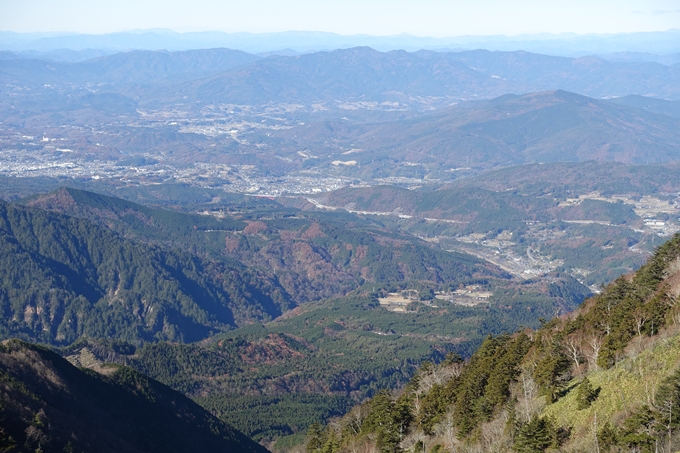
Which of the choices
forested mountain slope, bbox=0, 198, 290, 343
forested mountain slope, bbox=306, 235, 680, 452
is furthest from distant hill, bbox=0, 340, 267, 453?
forested mountain slope, bbox=0, 198, 290, 343

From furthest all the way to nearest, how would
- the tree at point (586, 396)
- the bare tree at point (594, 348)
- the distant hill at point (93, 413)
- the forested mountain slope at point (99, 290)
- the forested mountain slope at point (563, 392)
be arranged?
the forested mountain slope at point (99, 290)
the distant hill at point (93, 413)
the bare tree at point (594, 348)
the tree at point (586, 396)
the forested mountain slope at point (563, 392)

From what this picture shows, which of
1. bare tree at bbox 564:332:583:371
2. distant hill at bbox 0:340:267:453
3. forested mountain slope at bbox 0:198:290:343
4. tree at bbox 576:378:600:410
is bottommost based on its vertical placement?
forested mountain slope at bbox 0:198:290:343

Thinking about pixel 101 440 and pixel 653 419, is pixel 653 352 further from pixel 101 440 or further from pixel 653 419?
pixel 101 440

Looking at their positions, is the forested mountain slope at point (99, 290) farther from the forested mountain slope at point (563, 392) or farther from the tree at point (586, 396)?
the tree at point (586, 396)

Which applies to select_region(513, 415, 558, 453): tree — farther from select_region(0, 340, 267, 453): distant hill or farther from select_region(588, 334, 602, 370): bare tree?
select_region(0, 340, 267, 453): distant hill

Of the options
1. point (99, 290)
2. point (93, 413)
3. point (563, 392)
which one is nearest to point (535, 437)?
point (563, 392)

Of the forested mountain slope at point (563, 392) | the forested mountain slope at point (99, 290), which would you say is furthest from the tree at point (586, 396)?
the forested mountain slope at point (99, 290)
